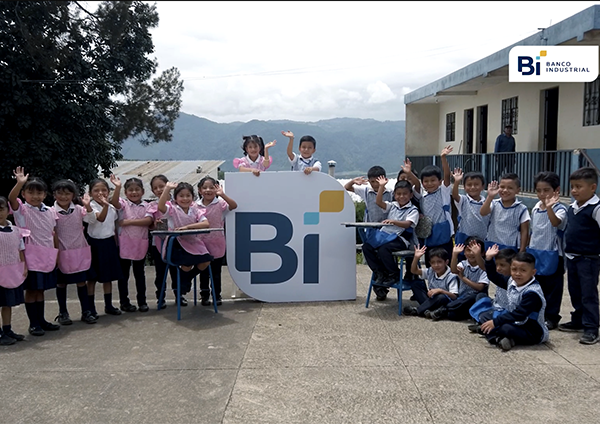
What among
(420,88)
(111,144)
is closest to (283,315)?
(111,144)

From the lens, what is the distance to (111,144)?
12734mm

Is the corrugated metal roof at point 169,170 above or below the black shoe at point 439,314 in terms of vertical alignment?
above

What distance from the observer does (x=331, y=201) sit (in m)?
6.34

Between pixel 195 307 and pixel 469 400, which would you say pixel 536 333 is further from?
pixel 195 307

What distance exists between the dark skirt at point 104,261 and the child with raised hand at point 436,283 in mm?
3021

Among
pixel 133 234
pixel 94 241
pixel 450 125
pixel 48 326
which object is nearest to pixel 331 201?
pixel 133 234

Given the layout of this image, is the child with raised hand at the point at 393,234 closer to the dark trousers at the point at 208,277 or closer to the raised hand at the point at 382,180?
the raised hand at the point at 382,180

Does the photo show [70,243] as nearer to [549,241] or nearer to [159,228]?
[159,228]

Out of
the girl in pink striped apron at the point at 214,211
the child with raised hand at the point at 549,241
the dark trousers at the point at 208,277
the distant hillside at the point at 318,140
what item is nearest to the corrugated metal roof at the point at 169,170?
the distant hillside at the point at 318,140

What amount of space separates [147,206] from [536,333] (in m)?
4.05

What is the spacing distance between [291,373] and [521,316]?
1996mm

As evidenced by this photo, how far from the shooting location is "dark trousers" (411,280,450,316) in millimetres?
5543

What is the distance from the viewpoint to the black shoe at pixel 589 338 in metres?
4.78

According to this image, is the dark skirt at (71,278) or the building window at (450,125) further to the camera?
the building window at (450,125)
